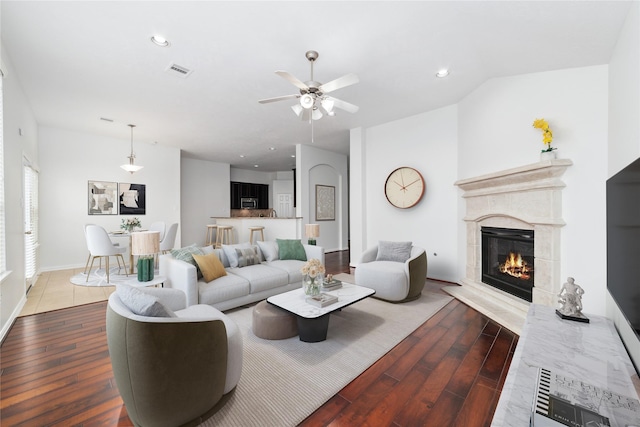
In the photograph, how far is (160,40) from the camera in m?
2.58

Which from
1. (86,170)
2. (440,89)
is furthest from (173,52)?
(86,170)

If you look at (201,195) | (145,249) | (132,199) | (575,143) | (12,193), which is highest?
(575,143)

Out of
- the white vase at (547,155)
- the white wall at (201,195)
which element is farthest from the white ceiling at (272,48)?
the white wall at (201,195)

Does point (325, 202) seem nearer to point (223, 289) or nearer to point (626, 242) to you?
point (223, 289)

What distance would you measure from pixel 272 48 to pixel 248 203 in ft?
26.4

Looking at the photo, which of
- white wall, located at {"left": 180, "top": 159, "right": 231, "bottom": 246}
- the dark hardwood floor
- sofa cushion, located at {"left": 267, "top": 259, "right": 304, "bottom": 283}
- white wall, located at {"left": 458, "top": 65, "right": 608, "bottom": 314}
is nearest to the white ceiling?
white wall, located at {"left": 458, "top": 65, "right": 608, "bottom": 314}

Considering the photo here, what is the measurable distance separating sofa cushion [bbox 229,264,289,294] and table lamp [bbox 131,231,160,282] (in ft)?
3.36

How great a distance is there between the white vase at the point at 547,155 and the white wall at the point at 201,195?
8.42 metres

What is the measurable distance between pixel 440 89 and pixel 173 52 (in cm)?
341

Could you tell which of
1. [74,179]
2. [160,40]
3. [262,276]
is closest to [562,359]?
[262,276]

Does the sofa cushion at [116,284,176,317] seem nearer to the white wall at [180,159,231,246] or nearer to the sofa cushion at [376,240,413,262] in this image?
the sofa cushion at [376,240,413,262]

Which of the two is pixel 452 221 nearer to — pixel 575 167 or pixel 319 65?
pixel 575 167

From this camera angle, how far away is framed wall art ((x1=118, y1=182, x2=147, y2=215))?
632 cm

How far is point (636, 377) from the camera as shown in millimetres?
1399
